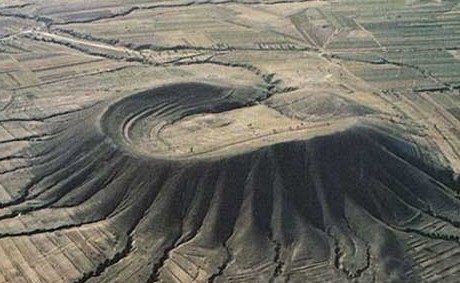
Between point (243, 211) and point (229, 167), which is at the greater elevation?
point (229, 167)

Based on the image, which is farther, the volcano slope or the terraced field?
the terraced field

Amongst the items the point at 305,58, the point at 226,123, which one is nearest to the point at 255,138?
the point at 226,123

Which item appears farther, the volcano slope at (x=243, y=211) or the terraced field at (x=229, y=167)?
the terraced field at (x=229, y=167)

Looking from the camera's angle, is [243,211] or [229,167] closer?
[243,211]
